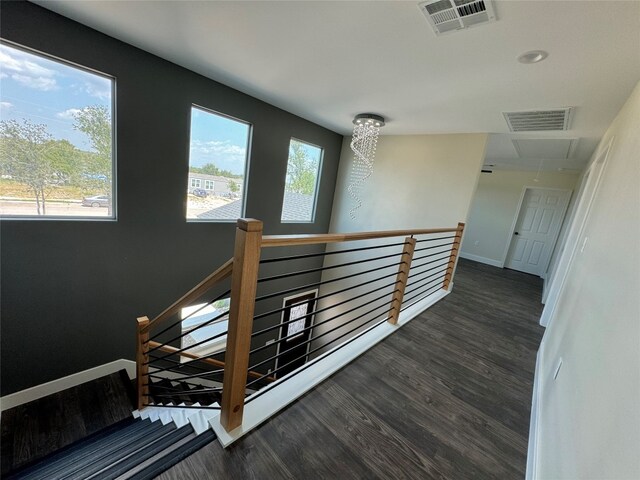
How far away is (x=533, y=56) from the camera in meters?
1.76

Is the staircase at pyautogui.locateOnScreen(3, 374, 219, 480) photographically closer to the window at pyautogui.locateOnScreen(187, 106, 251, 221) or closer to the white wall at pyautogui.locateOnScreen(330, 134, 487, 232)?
the window at pyautogui.locateOnScreen(187, 106, 251, 221)

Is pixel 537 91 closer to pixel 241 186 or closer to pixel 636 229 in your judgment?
pixel 636 229

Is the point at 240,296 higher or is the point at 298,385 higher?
the point at 240,296

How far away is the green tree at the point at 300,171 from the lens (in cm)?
451

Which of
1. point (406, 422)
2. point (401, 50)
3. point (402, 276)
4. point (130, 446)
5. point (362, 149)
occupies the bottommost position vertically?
point (130, 446)

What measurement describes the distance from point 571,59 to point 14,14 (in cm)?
407

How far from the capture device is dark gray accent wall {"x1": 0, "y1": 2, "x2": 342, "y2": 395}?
2.26m

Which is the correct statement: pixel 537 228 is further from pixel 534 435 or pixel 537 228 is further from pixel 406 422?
pixel 406 422

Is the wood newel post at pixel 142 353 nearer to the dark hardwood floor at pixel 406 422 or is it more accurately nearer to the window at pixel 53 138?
the dark hardwood floor at pixel 406 422

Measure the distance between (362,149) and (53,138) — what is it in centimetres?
351

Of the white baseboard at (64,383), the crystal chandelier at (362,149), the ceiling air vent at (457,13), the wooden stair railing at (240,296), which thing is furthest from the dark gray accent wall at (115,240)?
the ceiling air vent at (457,13)

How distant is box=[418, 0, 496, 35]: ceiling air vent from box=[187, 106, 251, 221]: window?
107 inches

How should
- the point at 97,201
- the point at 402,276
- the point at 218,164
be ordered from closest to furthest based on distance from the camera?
the point at 402,276 → the point at 97,201 → the point at 218,164

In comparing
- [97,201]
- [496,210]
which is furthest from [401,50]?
[496,210]
